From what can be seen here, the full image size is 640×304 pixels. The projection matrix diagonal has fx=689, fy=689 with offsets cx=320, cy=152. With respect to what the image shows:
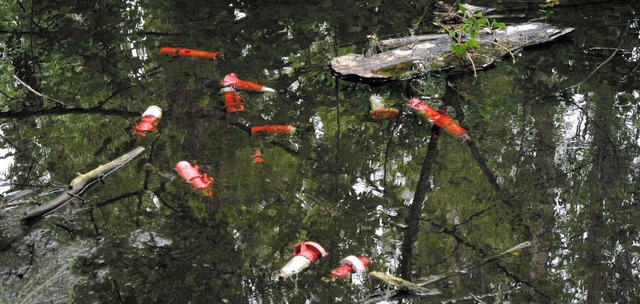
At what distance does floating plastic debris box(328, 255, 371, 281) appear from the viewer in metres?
2.90

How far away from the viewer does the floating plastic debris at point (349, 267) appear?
2.90 m

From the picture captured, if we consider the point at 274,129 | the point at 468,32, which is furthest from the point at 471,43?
the point at 274,129

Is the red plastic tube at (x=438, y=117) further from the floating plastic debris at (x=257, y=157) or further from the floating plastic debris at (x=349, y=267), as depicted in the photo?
the floating plastic debris at (x=349, y=267)

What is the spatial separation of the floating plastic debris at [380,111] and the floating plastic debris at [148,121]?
1.31m

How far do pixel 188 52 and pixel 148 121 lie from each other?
50.3 inches

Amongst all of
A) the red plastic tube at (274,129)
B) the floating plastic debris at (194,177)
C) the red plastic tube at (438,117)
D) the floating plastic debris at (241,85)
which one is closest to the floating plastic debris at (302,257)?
the floating plastic debris at (194,177)

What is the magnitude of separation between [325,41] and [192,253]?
2956mm

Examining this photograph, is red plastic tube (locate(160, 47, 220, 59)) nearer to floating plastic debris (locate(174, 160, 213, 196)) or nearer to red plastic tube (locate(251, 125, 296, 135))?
red plastic tube (locate(251, 125, 296, 135))

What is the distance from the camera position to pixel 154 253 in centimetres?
306

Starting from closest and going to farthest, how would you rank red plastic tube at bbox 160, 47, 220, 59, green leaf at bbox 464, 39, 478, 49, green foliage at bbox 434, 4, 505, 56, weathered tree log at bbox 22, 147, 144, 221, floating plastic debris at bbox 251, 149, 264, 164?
weathered tree log at bbox 22, 147, 144, 221
floating plastic debris at bbox 251, 149, 264, 164
green foliage at bbox 434, 4, 505, 56
green leaf at bbox 464, 39, 478, 49
red plastic tube at bbox 160, 47, 220, 59

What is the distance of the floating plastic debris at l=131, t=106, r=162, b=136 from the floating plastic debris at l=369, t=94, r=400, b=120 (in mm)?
1311

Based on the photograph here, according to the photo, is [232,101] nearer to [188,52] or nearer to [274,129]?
[274,129]

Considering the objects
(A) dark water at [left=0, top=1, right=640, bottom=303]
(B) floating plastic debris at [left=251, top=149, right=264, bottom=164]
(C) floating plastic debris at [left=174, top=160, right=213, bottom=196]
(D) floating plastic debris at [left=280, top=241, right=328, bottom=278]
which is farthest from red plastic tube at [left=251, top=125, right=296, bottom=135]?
(D) floating plastic debris at [left=280, top=241, right=328, bottom=278]

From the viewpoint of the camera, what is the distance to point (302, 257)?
9.76 ft
